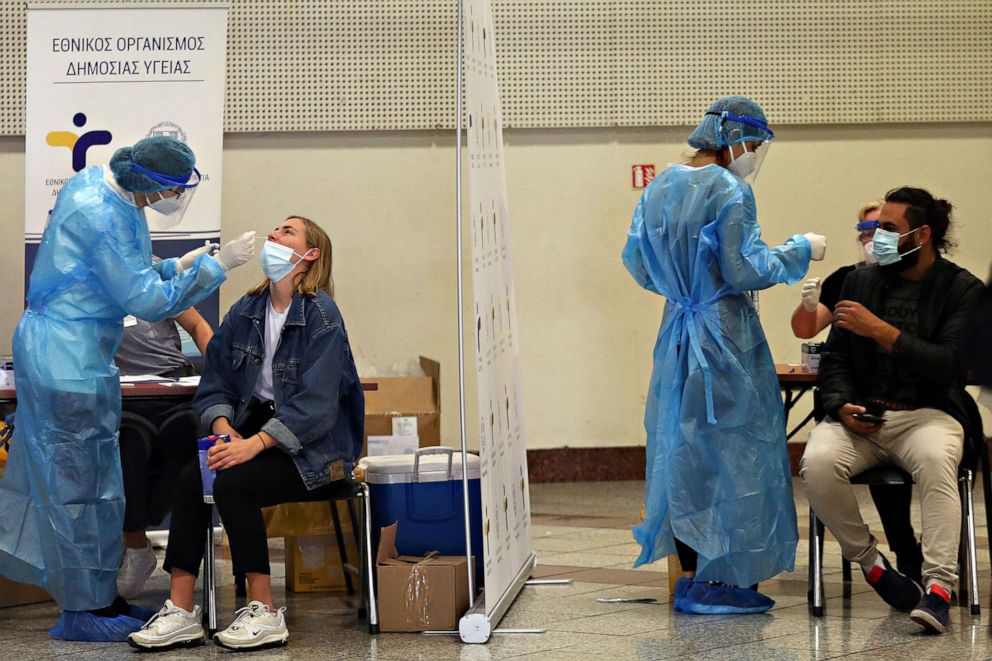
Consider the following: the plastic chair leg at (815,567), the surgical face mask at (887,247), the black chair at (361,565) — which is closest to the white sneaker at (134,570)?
the black chair at (361,565)

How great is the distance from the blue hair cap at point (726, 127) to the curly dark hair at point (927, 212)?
1.63 feet

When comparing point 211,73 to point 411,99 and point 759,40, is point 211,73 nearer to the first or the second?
point 411,99

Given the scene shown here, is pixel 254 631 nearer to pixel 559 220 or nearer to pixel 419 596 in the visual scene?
pixel 419 596

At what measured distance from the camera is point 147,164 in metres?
3.77

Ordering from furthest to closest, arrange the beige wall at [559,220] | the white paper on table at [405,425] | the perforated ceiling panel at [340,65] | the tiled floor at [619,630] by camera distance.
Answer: the beige wall at [559,220] < the perforated ceiling panel at [340,65] < the white paper on table at [405,425] < the tiled floor at [619,630]

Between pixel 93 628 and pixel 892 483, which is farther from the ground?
pixel 892 483

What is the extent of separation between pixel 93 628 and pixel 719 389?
6.45ft

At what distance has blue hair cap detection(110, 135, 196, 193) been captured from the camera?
12.3ft

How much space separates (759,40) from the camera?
7.39m

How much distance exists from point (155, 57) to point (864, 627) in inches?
166

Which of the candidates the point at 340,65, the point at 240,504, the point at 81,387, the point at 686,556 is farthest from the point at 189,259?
the point at 340,65

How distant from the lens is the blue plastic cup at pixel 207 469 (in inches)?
142

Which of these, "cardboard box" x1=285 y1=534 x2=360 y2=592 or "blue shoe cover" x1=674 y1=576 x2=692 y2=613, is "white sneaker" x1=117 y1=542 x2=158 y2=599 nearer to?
"cardboard box" x1=285 y1=534 x2=360 y2=592

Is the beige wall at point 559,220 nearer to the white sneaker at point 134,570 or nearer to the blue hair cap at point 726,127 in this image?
the white sneaker at point 134,570
